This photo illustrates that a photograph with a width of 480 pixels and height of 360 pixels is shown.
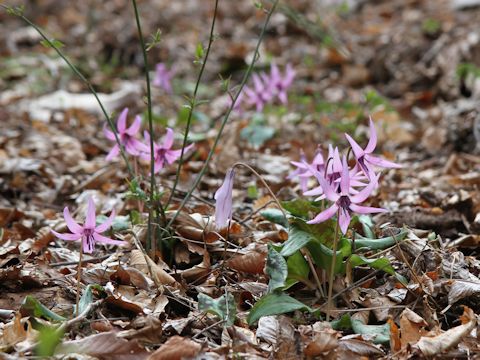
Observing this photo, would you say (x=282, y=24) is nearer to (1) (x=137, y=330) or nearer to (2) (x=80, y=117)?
(2) (x=80, y=117)

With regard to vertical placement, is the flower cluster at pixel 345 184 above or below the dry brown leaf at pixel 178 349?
above

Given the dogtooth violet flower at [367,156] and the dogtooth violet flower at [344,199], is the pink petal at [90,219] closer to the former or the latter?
the dogtooth violet flower at [344,199]

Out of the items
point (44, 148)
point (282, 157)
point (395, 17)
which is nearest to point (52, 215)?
point (44, 148)

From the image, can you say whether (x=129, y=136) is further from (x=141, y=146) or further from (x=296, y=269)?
(x=296, y=269)

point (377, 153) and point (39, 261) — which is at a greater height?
point (39, 261)

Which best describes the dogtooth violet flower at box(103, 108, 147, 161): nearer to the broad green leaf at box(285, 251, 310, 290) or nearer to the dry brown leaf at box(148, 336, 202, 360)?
the broad green leaf at box(285, 251, 310, 290)

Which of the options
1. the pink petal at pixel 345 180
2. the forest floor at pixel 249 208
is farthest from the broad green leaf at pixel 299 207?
the pink petal at pixel 345 180

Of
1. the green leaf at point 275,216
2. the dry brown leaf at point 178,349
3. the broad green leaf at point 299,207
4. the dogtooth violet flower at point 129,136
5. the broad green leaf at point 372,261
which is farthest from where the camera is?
the dogtooth violet flower at point 129,136
